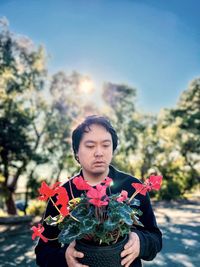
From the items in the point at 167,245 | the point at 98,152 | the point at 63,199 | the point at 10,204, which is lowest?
the point at 10,204

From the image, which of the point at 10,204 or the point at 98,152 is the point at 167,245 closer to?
the point at 98,152

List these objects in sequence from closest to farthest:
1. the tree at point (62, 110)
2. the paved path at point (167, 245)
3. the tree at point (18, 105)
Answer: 1. the paved path at point (167, 245)
2. the tree at point (18, 105)
3. the tree at point (62, 110)

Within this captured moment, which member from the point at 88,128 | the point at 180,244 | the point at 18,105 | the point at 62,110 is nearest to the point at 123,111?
the point at 62,110

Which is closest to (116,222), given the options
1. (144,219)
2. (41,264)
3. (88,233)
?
(88,233)

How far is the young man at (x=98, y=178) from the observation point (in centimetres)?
134

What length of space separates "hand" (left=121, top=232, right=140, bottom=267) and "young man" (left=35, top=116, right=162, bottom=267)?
0.08 ft

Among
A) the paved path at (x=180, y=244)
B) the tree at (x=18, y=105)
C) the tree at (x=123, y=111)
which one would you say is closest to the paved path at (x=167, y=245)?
the paved path at (x=180, y=244)

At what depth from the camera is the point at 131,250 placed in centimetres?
120

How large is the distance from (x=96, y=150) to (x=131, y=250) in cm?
44

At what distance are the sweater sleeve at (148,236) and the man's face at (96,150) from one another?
0.24 meters

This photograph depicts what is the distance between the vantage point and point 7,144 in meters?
13.9

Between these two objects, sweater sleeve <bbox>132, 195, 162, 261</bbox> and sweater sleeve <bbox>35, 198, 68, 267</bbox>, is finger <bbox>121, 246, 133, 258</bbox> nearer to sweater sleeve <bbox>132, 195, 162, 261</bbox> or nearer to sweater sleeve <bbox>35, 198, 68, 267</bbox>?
sweater sleeve <bbox>132, 195, 162, 261</bbox>

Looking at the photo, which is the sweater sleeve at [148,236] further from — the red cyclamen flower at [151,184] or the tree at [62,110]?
the tree at [62,110]

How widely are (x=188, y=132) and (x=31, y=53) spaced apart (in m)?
13.7
